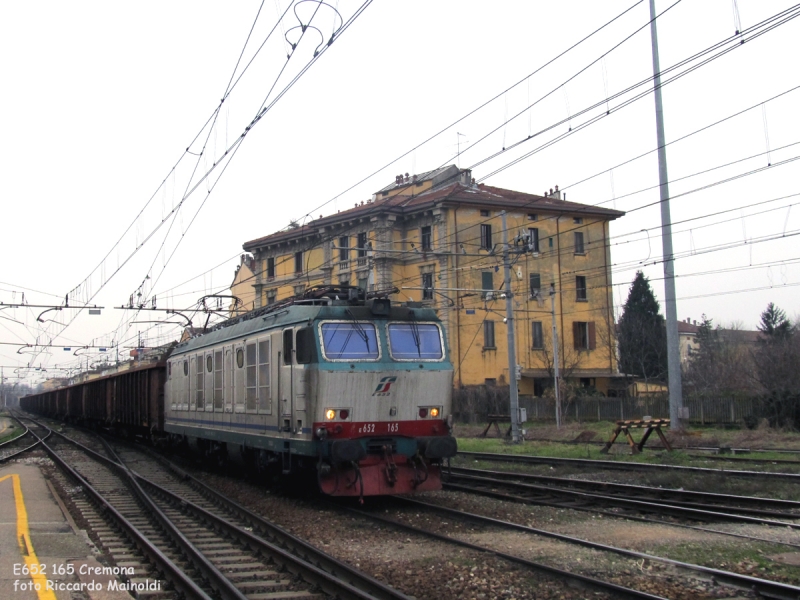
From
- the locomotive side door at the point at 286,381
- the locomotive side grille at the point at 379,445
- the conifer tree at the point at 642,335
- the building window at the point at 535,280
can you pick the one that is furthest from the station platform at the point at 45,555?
the conifer tree at the point at 642,335

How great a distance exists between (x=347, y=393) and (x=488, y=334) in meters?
35.4

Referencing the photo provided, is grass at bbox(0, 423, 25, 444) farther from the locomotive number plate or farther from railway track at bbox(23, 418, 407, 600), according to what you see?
the locomotive number plate

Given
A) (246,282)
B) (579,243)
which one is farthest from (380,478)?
(246,282)

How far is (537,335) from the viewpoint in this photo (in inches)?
1908

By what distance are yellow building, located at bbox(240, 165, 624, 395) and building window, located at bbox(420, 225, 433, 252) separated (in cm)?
6

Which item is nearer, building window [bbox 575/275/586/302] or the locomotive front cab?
the locomotive front cab

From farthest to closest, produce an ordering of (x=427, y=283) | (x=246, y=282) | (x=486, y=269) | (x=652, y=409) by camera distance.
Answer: (x=246, y=282) < (x=427, y=283) < (x=486, y=269) < (x=652, y=409)

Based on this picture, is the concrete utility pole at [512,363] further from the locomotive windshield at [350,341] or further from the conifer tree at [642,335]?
the conifer tree at [642,335]

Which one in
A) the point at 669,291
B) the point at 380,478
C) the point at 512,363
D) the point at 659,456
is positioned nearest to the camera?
the point at 380,478

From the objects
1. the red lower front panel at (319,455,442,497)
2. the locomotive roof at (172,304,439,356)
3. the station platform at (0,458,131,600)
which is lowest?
the station platform at (0,458,131,600)

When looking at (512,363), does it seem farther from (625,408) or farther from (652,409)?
(625,408)

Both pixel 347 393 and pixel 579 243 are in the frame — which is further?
pixel 579 243

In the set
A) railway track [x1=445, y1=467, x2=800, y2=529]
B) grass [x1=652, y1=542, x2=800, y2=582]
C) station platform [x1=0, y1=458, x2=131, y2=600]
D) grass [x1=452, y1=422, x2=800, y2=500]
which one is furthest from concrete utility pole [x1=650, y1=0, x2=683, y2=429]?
station platform [x1=0, y1=458, x2=131, y2=600]

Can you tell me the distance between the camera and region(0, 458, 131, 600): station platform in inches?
296
